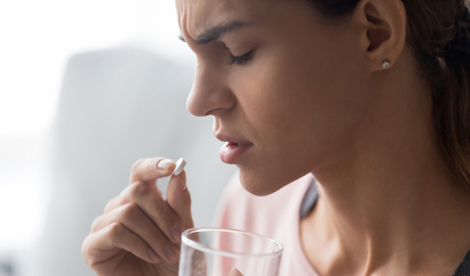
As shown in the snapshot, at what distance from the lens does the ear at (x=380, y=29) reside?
66 cm

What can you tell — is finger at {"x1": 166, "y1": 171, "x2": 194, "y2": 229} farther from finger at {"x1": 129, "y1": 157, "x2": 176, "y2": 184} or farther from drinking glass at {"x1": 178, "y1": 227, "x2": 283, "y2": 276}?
drinking glass at {"x1": 178, "y1": 227, "x2": 283, "y2": 276}

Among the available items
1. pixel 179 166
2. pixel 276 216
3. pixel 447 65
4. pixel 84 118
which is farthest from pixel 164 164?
pixel 84 118

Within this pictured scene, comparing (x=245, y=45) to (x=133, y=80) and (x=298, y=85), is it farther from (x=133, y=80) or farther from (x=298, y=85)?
(x=133, y=80)

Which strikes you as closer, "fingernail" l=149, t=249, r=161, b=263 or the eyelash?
the eyelash

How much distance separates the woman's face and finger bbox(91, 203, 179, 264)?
20 centimetres

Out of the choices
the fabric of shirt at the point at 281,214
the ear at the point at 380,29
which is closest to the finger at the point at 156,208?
the fabric of shirt at the point at 281,214

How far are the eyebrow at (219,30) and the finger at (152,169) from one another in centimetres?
23

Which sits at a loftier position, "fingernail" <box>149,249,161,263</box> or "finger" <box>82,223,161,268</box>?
"finger" <box>82,223,161,268</box>

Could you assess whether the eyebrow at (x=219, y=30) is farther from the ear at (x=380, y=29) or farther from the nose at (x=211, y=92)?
the ear at (x=380, y=29)

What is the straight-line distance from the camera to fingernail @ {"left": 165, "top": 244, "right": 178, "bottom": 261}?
2.59 feet

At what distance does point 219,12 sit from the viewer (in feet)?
2.08

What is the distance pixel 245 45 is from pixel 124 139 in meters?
0.82

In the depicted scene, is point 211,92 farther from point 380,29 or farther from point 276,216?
point 276,216

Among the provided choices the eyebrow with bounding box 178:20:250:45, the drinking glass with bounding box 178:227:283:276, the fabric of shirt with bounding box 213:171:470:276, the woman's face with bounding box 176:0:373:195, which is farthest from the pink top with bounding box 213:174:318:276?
the eyebrow with bounding box 178:20:250:45
